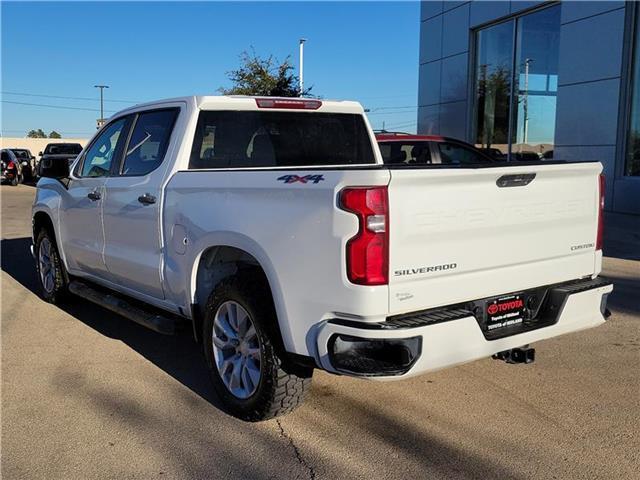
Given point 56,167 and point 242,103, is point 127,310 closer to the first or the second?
point 242,103

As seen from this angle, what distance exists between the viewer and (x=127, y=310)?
4.77m

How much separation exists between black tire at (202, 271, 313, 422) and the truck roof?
147 cm

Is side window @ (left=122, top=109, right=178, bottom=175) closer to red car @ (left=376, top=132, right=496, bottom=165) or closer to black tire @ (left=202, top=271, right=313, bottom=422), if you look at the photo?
black tire @ (left=202, top=271, right=313, bottom=422)

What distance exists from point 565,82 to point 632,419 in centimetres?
1217

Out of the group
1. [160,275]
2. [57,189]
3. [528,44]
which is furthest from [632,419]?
[528,44]

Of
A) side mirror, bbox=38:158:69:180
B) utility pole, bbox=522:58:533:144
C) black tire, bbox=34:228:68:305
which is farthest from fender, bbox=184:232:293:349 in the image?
utility pole, bbox=522:58:533:144

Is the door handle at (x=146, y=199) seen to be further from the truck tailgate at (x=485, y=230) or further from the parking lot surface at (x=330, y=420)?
the truck tailgate at (x=485, y=230)

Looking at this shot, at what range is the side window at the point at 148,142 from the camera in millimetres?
4590

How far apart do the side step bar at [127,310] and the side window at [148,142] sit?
1045mm

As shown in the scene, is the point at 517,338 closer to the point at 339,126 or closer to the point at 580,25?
the point at 339,126

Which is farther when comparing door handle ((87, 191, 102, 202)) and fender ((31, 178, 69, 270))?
fender ((31, 178, 69, 270))

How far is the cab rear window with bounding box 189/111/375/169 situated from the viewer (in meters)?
4.54

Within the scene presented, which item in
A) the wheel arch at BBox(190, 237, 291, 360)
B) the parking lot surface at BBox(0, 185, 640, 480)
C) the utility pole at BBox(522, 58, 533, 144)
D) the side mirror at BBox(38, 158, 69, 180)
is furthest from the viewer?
the utility pole at BBox(522, 58, 533, 144)

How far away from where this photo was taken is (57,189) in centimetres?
614
